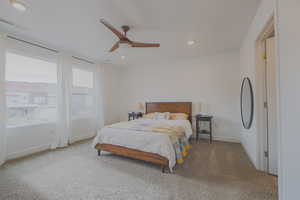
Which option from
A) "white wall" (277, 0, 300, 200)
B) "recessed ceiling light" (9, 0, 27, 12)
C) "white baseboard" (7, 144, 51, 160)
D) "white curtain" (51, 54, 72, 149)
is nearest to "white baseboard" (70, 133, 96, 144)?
"white curtain" (51, 54, 72, 149)

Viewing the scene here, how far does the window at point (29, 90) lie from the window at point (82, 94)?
0.62m

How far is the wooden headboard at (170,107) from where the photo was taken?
4242 millimetres

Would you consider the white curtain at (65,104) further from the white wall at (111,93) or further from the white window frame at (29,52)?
the white wall at (111,93)

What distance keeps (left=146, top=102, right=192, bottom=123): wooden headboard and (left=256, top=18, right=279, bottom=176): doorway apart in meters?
2.12

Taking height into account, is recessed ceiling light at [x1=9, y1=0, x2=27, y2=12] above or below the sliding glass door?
above

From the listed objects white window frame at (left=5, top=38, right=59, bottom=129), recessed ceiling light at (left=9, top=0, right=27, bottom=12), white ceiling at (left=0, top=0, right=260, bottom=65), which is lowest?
white window frame at (left=5, top=38, right=59, bottom=129)

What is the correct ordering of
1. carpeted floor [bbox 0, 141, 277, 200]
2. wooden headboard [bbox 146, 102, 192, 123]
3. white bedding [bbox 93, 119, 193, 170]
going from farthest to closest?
wooden headboard [bbox 146, 102, 192, 123], white bedding [bbox 93, 119, 193, 170], carpeted floor [bbox 0, 141, 277, 200]

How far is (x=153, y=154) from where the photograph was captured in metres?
2.32

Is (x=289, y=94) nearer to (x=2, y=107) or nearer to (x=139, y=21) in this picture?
(x=139, y=21)

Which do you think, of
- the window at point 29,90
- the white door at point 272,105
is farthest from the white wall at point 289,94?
the window at point 29,90

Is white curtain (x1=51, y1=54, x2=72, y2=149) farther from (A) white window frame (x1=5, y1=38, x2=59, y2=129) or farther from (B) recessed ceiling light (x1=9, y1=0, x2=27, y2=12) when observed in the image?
(B) recessed ceiling light (x1=9, y1=0, x2=27, y2=12)

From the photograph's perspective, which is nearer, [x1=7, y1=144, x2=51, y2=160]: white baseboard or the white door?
the white door

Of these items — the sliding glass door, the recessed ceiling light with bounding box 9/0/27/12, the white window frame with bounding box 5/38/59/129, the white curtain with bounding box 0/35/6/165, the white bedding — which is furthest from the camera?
the sliding glass door

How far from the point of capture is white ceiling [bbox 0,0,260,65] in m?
1.95
